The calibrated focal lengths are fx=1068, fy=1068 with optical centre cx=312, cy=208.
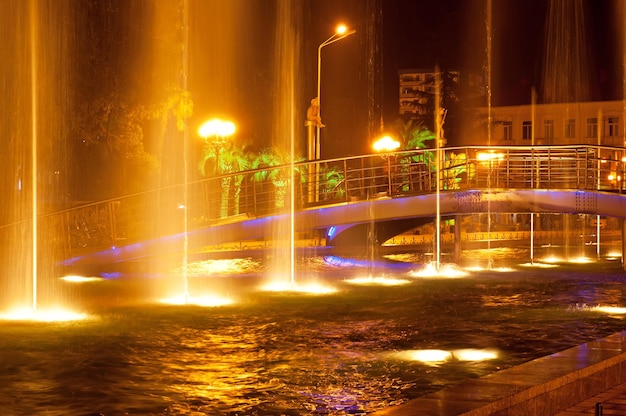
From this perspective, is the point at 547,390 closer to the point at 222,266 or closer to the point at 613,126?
the point at 222,266

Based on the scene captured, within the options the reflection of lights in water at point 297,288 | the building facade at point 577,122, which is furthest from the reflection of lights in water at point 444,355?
the building facade at point 577,122

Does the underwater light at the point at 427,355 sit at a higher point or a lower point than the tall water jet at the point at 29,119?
lower

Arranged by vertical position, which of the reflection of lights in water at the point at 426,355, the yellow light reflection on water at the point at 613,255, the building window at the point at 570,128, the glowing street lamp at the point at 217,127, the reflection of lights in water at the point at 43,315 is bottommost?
the reflection of lights in water at the point at 426,355

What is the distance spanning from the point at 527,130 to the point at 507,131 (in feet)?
6.76

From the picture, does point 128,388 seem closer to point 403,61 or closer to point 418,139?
point 418,139

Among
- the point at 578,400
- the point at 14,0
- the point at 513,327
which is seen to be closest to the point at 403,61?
the point at 14,0

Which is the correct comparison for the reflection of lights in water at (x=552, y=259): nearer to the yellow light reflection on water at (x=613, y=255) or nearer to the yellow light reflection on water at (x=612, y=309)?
the yellow light reflection on water at (x=613, y=255)

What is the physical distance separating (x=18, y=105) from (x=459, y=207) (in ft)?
34.5

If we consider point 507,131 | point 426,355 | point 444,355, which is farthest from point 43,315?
point 507,131

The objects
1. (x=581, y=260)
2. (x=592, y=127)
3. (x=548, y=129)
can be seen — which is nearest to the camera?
(x=581, y=260)

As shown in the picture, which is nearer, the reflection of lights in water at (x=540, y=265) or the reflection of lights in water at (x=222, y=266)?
the reflection of lights in water at (x=222, y=266)

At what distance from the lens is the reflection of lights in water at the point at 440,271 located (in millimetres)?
Answer: 23795

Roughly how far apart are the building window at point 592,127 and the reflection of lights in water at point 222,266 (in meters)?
61.4

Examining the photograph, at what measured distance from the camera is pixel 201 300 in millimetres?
18000
